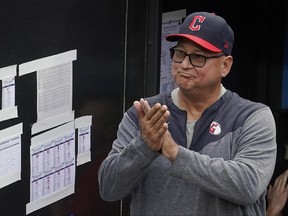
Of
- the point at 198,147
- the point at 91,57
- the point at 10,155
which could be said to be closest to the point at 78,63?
the point at 91,57

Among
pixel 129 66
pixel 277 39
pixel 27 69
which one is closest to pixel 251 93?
pixel 277 39

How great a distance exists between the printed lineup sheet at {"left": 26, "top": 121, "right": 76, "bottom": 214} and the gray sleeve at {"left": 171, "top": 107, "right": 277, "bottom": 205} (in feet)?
3.20

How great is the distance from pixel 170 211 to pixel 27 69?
0.97 metres

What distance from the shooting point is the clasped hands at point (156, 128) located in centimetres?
300

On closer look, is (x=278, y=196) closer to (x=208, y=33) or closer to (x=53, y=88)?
(x=53, y=88)

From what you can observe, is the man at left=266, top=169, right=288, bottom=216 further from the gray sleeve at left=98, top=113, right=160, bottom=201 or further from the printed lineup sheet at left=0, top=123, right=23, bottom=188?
the gray sleeve at left=98, top=113, right=160, bottom=201

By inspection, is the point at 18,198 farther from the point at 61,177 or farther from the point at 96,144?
the point at 96,144

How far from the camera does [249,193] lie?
10.3 ft

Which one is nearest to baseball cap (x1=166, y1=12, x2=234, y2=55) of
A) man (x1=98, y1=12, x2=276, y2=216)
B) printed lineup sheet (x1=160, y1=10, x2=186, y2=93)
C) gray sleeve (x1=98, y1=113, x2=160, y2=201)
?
man (x1=98, y1=12, x2=276, y2=216)

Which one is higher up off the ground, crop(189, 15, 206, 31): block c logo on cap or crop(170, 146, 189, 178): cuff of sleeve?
crop(189, 15, 206, 31): block c logo on cap

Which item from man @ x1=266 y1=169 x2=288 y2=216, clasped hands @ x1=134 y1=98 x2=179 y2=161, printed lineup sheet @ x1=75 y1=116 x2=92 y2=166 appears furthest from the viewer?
man @ x1=266 y1=169 x2=288 y2=216

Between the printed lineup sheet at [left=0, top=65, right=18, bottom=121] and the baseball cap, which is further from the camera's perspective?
the printed lineup sheet at [left=0, top=65, right=18, bottom=121]

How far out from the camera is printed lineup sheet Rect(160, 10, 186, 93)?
16.0ft

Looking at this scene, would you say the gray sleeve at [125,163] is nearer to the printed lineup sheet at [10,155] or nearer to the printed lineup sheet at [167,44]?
the printed lineup sheet at [10,155]
